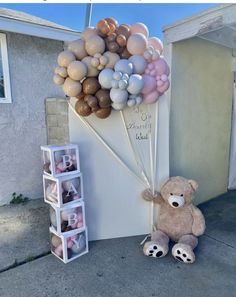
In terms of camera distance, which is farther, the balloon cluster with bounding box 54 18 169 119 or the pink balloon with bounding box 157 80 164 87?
the pink balloon with bounding box 157 80 164 87

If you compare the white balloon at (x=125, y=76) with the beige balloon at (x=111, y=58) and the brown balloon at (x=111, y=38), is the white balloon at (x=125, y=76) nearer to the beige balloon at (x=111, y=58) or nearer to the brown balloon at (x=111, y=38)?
the beige balloon at (x=111, y=58)

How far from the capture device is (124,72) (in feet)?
9.33

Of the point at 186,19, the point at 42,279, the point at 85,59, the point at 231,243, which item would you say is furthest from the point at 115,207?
the point at 186,19

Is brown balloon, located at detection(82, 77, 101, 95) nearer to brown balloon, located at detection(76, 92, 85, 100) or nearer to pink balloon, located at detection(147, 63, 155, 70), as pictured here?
brown balloon, located at detection(76, 92, 85, 100)

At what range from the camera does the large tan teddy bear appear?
317cm

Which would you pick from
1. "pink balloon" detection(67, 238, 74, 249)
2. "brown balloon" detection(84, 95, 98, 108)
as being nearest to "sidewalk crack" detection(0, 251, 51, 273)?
"pink balloon" detection(67, 238, 74, 249)

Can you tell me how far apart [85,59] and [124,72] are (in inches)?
19.2

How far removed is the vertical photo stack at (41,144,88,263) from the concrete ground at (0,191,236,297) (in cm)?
19

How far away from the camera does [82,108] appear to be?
298cm

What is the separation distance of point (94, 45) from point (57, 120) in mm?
2190

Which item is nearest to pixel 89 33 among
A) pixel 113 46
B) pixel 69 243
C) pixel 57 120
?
pixel 113 46

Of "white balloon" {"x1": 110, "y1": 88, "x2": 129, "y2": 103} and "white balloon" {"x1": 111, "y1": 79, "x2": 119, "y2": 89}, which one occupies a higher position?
"white balloon" {"x1": 111, "y1": 79, "x2": 119, "y2": 89}

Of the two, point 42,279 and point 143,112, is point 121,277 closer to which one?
point 42,279

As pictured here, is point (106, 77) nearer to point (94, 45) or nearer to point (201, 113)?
point (94, 45)
